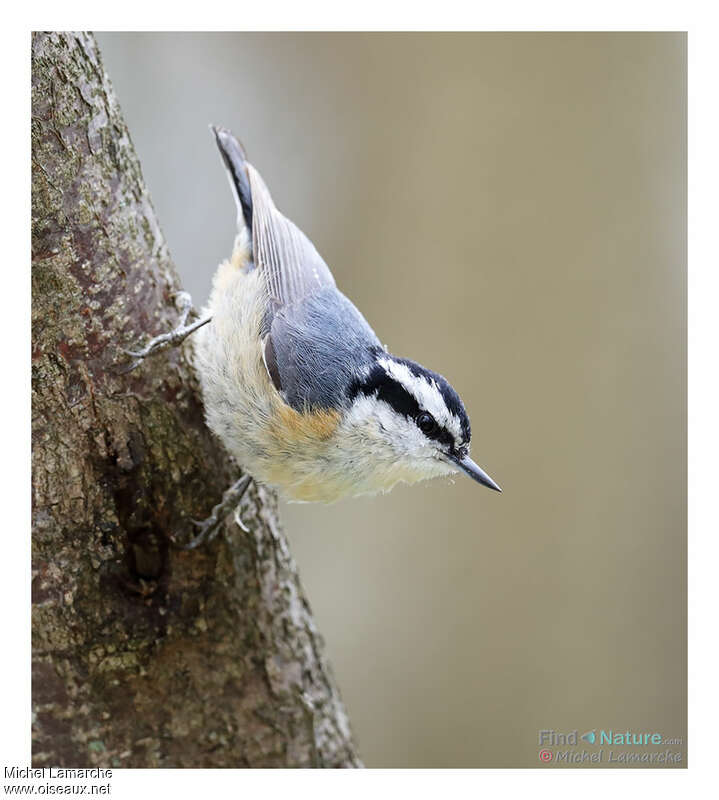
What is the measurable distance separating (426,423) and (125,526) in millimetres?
803

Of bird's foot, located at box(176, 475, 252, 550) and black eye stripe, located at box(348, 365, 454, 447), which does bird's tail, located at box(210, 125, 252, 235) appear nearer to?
black eye stripe, located at box(348, 365, 454, 447)

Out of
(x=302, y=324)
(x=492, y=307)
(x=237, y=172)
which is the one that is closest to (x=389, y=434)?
(x=302, y=324)

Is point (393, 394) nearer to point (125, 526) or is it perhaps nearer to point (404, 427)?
point (404, 427)

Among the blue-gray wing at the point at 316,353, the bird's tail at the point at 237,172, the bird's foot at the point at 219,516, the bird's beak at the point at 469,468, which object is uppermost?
the bird's tail at the point at 237,172

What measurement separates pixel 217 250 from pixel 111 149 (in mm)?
1555

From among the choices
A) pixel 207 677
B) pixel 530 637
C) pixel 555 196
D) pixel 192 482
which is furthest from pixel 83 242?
pixel 530 637

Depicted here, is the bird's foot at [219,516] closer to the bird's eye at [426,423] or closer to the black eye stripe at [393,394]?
the black eye stripe at [393,394]

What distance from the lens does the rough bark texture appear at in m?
1.73

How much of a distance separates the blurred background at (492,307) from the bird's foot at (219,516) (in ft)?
3.02

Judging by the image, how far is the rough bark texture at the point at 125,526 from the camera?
1.73 m

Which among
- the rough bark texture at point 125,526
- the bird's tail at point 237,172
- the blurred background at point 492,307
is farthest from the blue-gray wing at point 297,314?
→ the blurred background at point 492,307

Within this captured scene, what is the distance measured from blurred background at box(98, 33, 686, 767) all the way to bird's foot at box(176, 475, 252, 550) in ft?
3.02

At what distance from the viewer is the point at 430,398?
75.2 inches

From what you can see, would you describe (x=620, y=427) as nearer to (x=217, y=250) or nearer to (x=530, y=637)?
(x=530, y=637)
